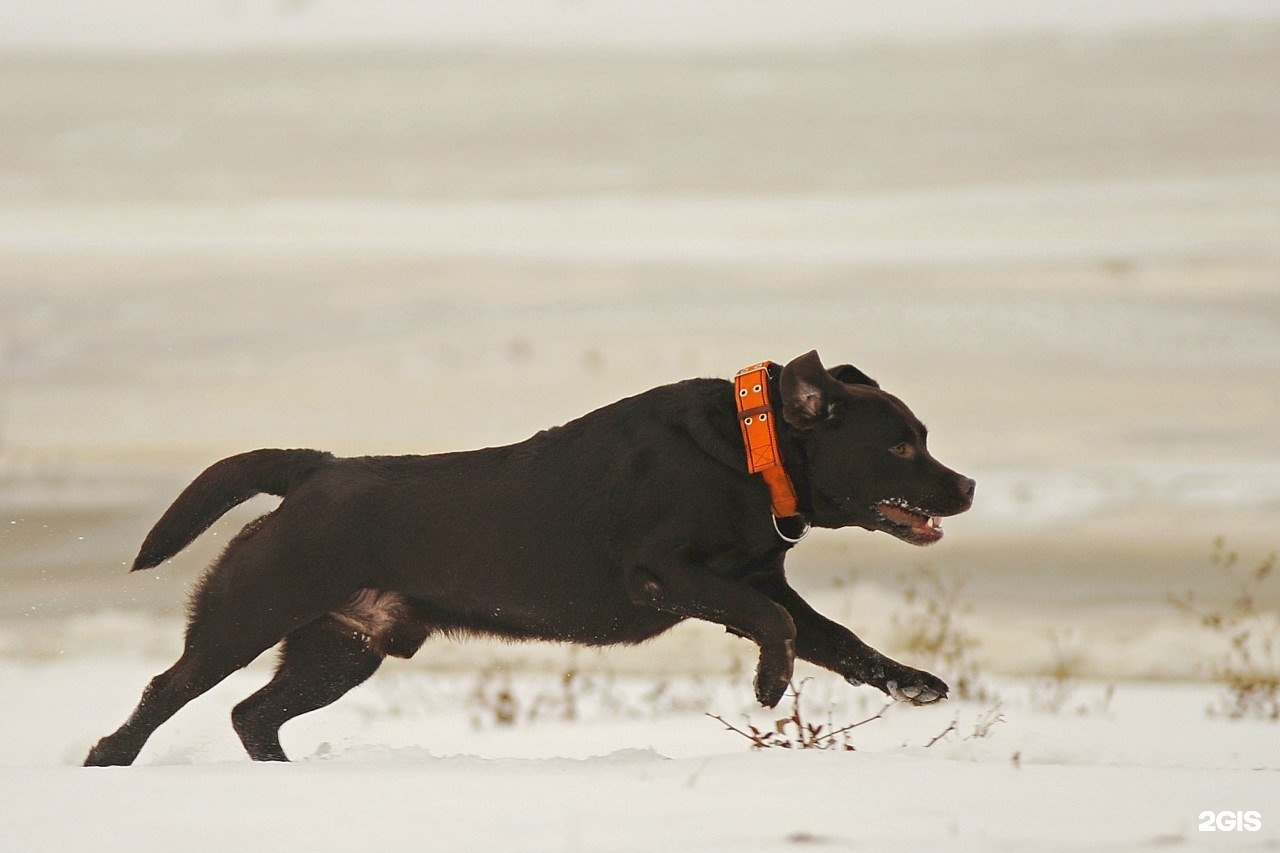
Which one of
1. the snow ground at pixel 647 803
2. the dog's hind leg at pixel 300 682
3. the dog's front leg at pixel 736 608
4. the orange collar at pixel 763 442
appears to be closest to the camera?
the snow ground at pixel 647 803

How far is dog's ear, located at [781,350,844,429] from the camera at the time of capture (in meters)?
5.34

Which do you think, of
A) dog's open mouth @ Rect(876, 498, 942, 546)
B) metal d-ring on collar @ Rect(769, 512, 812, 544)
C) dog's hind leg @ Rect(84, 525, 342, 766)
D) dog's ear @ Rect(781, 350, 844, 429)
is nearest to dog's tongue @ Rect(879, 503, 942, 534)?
dog's open mouth @ Rect(876, 498, 942, 546)

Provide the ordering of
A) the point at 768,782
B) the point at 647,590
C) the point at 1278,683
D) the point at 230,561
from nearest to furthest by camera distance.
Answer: the point at 768,782 → the point at 647,590 → the point at 230,561 → the point at 1278,683

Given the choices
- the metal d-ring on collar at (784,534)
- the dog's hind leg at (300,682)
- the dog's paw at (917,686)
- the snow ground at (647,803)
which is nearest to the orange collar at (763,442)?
the metal d-ring on collar at (784,534)

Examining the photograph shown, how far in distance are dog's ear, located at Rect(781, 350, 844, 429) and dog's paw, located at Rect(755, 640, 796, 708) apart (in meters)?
0.74

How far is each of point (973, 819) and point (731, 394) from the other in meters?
1.96

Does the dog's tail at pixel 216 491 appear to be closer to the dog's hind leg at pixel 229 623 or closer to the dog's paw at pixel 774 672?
the dog's hind leg at pixel 229 623

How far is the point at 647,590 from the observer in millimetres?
5238

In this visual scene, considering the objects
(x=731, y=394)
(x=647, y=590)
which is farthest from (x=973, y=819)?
(x=731, y=394)

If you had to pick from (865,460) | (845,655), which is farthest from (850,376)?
(845,655)

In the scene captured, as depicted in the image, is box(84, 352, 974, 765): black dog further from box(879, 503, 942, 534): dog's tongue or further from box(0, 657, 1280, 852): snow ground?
box(0, 657, 1280, 852): snow ground

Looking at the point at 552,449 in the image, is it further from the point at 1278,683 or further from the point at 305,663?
the point at 1278,683

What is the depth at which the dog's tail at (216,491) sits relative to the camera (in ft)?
18.8

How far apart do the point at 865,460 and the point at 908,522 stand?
30cm
